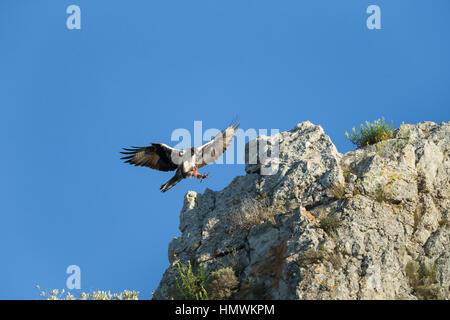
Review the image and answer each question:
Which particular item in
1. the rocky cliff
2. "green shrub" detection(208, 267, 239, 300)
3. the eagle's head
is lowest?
A: "green shrub" detection(208, 267, 239, 300)

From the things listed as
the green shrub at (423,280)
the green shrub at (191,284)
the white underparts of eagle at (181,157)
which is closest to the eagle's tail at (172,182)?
the white underparts of eagle at (181,157)

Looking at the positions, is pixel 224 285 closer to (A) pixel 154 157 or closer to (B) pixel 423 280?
(B) pixel 423 280

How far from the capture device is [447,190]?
13.1 metres

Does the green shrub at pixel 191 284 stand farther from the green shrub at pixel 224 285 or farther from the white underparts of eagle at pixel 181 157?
the white underparts of eagle at pixel 181 157

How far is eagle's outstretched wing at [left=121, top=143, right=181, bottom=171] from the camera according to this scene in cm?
1692

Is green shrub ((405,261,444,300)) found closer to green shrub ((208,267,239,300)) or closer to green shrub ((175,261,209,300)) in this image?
green shrub ((208,267,239,300))

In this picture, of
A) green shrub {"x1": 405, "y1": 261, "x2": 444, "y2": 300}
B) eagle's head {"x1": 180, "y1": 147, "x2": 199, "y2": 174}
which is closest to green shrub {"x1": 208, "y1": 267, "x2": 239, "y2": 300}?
green shrub {"x1": 405, "y1": 261, "x2": 444, "y2": 300}

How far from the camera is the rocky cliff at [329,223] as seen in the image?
34.2 ft

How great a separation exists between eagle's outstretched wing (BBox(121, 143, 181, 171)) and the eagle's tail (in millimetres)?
411

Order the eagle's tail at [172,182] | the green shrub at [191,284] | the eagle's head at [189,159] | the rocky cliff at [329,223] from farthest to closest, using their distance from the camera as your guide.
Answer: the eagle's tail at [172,182], the eagle's head at [189,159], the green shrub at [191,284], the rocky cliff at [329,223]
